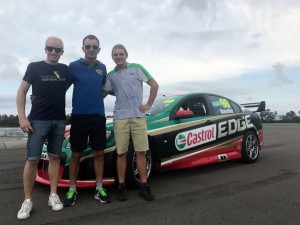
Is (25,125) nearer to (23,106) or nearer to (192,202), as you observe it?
(23,106)

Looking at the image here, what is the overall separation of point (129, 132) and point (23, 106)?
4.44 ft

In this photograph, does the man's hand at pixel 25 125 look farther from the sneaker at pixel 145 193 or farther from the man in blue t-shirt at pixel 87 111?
the sneaker at pixel 145 193

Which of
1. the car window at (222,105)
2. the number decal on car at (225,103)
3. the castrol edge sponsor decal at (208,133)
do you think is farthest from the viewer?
the number decal on car at (225,103)

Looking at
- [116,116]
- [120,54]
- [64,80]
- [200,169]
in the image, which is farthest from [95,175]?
[200,169]

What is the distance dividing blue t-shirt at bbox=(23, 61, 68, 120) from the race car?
718 mm

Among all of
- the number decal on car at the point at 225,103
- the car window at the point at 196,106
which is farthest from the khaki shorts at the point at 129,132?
the number decal on car at the point at 225,103

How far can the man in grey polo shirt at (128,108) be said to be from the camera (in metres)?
4.49

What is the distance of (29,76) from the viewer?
3918 millimetres

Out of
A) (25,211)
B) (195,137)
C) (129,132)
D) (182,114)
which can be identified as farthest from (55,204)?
(195,137)

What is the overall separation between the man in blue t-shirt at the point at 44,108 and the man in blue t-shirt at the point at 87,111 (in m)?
0.17

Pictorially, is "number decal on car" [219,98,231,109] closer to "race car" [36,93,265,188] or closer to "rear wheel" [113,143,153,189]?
"race car" [36,93,265,188]

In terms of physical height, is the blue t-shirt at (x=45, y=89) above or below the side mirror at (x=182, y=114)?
above

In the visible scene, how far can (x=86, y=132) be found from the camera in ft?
14.0

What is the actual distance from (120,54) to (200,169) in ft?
9.46
